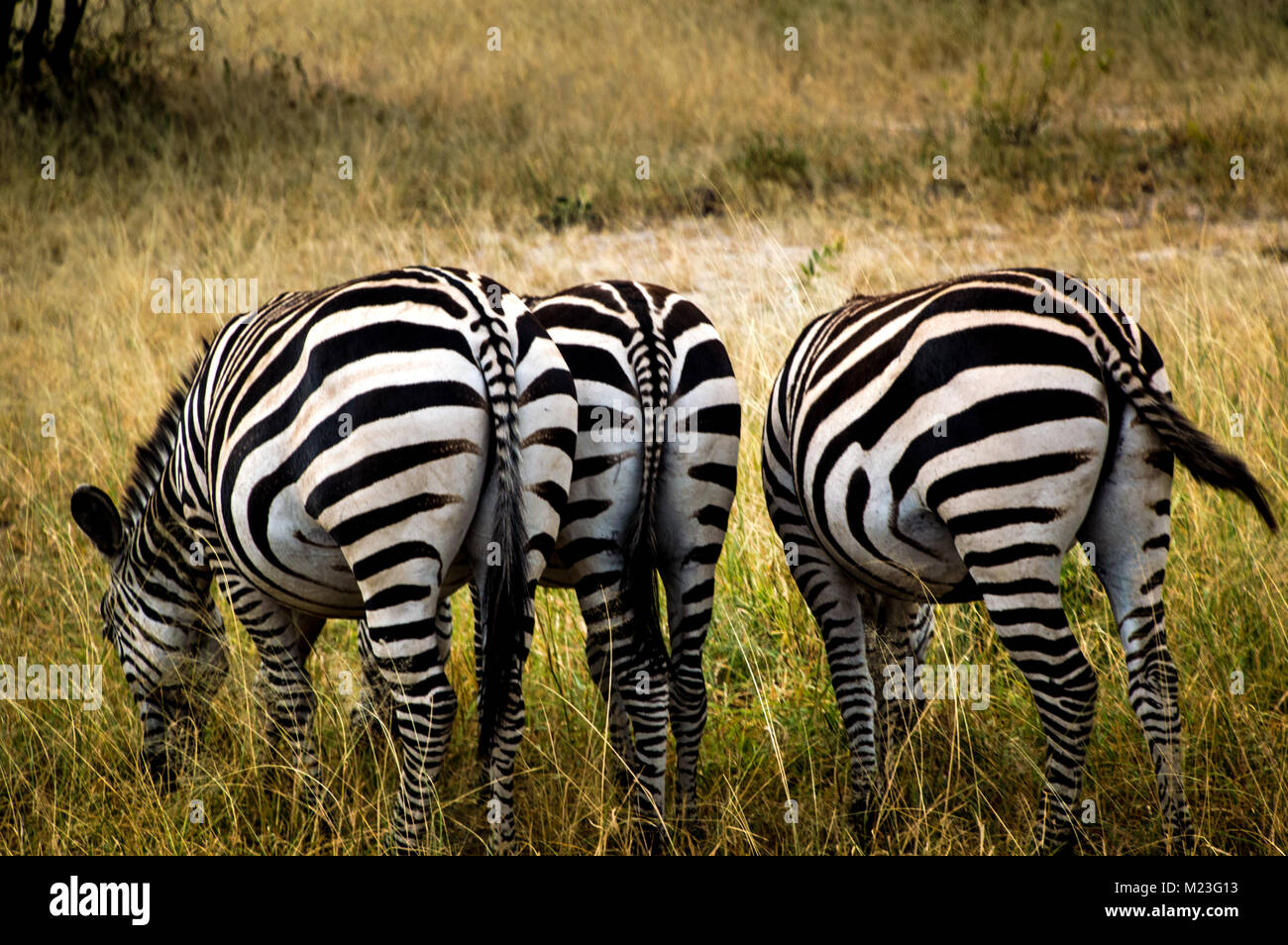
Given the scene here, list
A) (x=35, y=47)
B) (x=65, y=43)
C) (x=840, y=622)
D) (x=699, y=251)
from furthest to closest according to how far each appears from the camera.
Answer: (x=65, y=43), (x=35, y=47), (x=699, y=251), (x=840, y=622)

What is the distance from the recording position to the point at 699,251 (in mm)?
9938

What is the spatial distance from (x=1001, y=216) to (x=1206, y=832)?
7789mm

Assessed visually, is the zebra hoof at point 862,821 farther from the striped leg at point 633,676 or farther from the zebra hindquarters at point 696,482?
the zebra hindquarters at point 696,482

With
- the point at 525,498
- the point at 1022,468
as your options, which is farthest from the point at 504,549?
the point at 1022,468

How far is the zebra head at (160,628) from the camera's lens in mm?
4086

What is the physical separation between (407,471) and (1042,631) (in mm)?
1795

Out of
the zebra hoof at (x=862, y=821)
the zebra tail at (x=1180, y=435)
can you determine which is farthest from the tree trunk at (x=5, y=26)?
the zebra tail at (x=1180, y=435)

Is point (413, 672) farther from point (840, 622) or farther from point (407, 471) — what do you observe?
point (840, 622)

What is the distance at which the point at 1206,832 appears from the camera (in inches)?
142

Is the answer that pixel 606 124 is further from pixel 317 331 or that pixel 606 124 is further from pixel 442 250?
pixel 317 331

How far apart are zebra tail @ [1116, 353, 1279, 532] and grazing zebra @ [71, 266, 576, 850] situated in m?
1.57

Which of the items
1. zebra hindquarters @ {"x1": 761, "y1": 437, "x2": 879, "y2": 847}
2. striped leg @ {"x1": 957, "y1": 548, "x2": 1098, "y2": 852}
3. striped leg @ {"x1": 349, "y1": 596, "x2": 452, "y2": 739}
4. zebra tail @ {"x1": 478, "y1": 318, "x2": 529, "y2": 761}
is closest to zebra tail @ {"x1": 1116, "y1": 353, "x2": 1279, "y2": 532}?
striped leg @ {"x1": 957, "y1": 548, "x2": 1098, "y2": 852}

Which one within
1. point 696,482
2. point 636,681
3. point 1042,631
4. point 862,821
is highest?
point 696,482
